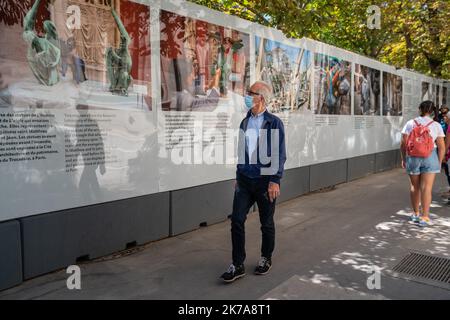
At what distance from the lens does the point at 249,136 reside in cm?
405

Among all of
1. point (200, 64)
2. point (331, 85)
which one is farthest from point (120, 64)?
point (331, 85)

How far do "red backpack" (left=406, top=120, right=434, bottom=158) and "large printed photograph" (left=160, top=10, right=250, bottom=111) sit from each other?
2528 millimetres

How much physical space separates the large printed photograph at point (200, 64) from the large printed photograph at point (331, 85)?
2.41 m

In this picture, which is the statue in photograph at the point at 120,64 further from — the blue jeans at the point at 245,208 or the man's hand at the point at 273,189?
the man's hand at the point at 273,189

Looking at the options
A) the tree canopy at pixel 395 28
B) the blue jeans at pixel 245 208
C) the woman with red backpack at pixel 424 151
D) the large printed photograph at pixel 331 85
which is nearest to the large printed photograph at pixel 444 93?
the tree canopy at pixel 395 28

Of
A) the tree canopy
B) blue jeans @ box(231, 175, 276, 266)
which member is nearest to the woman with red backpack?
blue jeans @ box(231, 175, 276, 266)

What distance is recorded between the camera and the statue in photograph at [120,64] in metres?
4.57

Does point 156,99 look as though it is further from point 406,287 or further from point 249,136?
point 406,287

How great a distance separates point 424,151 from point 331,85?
349cm

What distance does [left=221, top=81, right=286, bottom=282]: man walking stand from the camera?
3969 mm

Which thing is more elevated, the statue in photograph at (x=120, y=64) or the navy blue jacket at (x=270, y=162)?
the statue in photograph at (x=120, y=64)

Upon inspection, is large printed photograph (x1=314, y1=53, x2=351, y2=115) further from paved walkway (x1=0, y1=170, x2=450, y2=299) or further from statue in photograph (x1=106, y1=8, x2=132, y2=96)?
statue in photograph (x1=106, y1=8, x2=132, y2=96)

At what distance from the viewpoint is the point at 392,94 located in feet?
39.8
